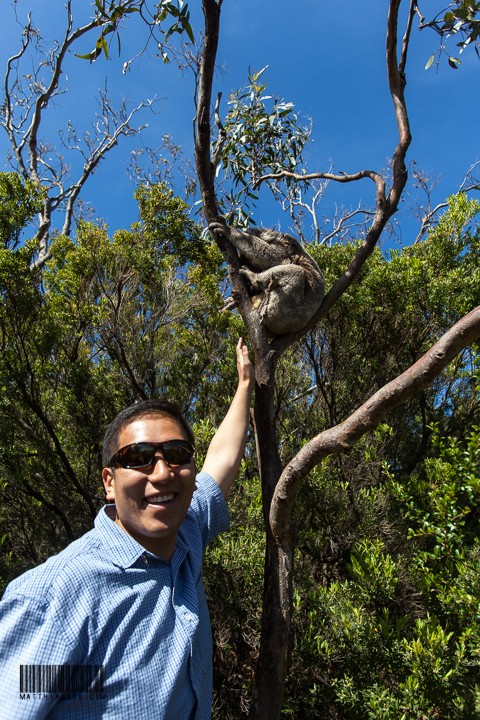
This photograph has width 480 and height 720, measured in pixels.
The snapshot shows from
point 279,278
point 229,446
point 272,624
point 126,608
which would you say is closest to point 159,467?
point 126,608

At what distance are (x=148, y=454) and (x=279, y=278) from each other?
3417mm

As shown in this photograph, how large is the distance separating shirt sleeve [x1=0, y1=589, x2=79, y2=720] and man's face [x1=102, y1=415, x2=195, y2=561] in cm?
40

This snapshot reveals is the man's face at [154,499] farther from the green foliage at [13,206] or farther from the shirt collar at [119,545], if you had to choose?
the green foliage at [13,206]

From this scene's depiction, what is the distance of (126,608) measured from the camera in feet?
4.83

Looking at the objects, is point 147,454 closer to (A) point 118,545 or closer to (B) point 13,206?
(A) point 118,545

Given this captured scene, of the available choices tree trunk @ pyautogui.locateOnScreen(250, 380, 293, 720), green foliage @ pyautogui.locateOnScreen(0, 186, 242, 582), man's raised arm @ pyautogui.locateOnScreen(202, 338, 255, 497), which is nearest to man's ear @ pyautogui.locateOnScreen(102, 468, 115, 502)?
man's raised arm @ pyautogui.locateOnScreen(202, 338, 255, 497)

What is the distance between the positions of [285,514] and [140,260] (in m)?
4.22

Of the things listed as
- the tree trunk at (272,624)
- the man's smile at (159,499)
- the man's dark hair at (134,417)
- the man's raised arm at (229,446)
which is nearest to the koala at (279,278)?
the tree trunk at (272,624)

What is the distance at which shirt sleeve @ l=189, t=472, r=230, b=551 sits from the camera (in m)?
2.13

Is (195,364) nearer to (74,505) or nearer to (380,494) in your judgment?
(74,505)

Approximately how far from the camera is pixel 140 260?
625cm

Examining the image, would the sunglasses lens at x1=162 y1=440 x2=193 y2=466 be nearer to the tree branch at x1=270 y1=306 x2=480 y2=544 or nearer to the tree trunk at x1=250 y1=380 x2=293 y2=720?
the tree branch at x1=270 y1=306 x2=480 y2=544

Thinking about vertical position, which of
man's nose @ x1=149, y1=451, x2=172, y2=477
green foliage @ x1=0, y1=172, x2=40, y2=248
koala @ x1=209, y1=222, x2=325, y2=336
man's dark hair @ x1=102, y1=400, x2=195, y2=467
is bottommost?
man's nose @ x1=149, y1=451, x2=172, y2=477

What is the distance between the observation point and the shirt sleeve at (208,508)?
2131mm
